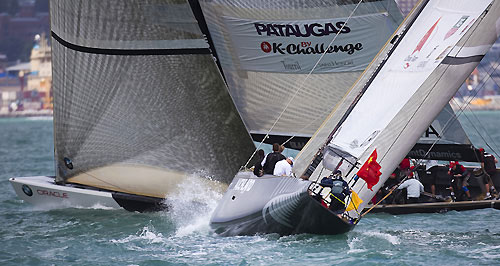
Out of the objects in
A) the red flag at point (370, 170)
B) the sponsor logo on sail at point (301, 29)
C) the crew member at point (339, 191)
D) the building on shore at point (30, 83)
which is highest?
the building on shore at point (30, 83)

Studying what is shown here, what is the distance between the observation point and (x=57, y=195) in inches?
763

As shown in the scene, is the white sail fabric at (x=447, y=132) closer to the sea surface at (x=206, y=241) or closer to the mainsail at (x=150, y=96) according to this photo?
the sea surface at (x=206, y=241)

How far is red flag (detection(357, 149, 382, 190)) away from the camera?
595 inches

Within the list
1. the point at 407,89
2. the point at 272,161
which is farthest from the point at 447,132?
the point at 272,161

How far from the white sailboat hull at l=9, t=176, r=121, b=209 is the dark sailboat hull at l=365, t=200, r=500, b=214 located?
5055 mm

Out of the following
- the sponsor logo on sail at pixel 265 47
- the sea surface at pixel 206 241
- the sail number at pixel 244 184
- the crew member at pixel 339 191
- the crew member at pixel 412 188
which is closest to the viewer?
the sea surface at pixel 206 241

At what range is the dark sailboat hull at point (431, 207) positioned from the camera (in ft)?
60.3

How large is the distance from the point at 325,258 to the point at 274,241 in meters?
1.26

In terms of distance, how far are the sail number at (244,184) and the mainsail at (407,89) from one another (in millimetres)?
947

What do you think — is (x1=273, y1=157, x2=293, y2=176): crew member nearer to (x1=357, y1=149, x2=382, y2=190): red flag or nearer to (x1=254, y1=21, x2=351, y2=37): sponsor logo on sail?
(x1=357, y1=149, x2=382, y2=190): red flag

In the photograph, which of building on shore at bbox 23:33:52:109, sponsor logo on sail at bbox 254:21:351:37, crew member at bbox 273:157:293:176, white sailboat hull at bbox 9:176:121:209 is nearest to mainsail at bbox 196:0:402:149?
sponsor logo on sail at bbox 254:21:351:37

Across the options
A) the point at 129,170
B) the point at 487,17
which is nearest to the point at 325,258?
the point at 487,17

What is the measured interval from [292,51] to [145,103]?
3.37 meters

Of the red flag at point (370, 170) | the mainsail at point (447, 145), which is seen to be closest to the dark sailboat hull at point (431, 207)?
the mainsail at point (447, 145)
